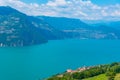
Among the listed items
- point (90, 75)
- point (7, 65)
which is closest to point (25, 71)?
point (7, 65)

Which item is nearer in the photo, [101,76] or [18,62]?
[101,76]

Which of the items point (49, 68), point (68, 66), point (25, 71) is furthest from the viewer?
point (68, 66)

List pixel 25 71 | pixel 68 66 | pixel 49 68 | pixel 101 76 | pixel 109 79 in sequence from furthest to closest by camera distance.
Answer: pixel 68 66, pixel 49 68, pixel 25 71, pixel 101 76, pixel 109 79

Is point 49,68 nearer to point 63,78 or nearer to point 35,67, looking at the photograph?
point 35,67

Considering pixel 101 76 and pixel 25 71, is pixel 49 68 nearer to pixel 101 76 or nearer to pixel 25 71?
pixel 25 71

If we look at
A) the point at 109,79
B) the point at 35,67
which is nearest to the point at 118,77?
the point at 109,79

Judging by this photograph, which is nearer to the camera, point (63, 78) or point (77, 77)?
point (63, 78)

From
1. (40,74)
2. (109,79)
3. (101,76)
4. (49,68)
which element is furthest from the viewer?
(49,68)

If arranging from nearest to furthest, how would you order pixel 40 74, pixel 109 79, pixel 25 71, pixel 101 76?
pixel 109 79 → pixel 101 76 → pixel 40 74 → pixel 25 71
